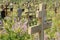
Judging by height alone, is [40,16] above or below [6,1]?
above

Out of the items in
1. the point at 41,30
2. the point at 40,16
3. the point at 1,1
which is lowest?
the point at 1,1

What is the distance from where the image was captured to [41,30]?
251 cm

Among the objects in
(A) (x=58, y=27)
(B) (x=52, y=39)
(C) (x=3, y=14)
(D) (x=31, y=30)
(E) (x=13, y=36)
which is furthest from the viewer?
(C) (x=3, y=14)

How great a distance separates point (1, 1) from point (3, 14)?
2.22m

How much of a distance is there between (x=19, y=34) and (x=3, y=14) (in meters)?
2.88

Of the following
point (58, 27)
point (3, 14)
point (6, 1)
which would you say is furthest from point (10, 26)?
point (6, 1)

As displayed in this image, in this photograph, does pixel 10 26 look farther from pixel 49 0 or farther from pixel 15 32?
pixel 49 0

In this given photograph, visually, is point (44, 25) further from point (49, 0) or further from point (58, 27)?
point (49, 0)

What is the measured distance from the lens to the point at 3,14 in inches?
222

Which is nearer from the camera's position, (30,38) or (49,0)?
(30,38)

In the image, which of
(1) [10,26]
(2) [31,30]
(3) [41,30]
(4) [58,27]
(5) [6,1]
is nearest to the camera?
(2) [31,30]

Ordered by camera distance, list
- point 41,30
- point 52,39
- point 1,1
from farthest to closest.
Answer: point 1,1, point 52,39, point 41,30

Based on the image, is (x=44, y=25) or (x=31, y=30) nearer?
(x=31, y=30)

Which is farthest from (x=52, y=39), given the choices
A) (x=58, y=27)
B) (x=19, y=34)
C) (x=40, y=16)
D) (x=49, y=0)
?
(x=49, y=0)
